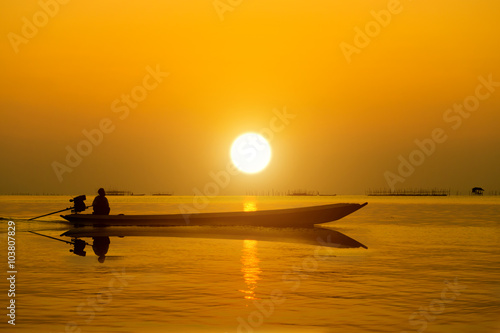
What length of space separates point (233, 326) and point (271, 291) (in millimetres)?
4354

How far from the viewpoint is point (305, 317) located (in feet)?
44.3

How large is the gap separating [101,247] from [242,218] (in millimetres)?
15502

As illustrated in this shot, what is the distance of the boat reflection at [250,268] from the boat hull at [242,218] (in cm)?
1200

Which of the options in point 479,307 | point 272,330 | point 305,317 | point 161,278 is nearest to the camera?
point 272,330

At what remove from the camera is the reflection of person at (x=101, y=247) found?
2619cm

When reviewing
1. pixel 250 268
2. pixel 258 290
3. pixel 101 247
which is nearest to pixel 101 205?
pixel 101 247

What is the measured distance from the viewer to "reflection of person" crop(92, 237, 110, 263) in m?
26.2

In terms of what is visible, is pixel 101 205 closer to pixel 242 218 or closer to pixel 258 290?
pixel 242 218

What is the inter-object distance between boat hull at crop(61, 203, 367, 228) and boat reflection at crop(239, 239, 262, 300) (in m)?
12.0

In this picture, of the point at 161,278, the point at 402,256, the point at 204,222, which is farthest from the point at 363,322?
the point at 204,222

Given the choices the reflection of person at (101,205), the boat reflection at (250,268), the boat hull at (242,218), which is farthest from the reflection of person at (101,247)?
the boat hull at (242,218)

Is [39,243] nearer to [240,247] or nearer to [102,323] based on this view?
[240,247]

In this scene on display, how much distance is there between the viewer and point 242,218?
146ft

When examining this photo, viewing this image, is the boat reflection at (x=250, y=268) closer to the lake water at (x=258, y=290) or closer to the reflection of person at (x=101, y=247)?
the lake water at (x=258, y=290)
